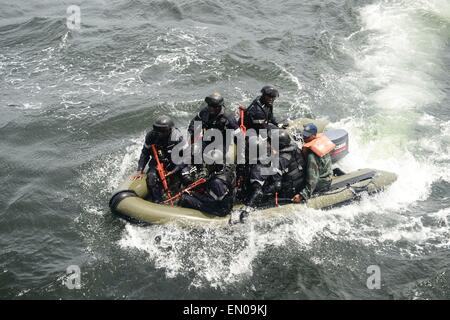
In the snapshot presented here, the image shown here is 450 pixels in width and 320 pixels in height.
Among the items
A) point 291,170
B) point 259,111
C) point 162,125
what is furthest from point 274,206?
point 162,125

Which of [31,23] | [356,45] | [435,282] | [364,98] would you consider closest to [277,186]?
[435,282]

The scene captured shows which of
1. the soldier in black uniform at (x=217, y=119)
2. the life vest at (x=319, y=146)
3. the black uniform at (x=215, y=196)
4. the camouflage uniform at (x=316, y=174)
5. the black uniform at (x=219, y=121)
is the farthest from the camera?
the black uniform at (x=219, y=121)

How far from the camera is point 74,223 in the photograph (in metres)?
8.84

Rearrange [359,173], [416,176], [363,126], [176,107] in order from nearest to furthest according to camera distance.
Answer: [359,173]
[416,176]
[363,126]
[176,107]

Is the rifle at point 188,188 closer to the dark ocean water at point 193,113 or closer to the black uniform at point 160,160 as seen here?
the black uniform at point 160,160

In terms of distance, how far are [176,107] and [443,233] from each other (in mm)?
7196

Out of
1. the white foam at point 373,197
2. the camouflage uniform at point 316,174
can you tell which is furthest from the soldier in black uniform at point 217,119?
the white foam at point 373,197

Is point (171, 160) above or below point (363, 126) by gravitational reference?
above

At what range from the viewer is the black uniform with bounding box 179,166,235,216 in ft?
25.2

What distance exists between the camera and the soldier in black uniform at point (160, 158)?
816 centimetres

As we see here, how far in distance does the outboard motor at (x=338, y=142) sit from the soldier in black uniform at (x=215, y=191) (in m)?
2.44
